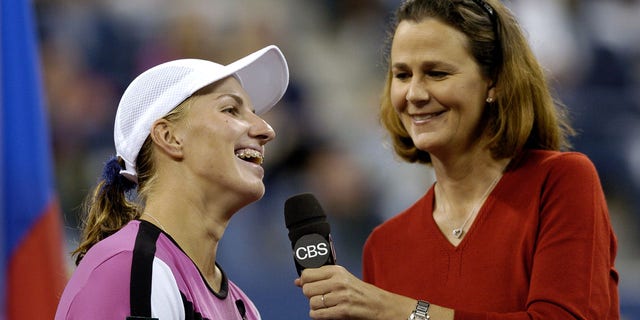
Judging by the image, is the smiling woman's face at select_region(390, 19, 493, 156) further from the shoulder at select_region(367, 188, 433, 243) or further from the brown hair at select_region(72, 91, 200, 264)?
the brown hair at select_region(72, 91, 200, 264)

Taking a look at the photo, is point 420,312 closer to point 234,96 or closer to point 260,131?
point 260,131

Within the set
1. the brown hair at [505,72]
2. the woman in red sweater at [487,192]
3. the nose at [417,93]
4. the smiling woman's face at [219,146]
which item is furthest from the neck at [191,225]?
the brown hair at [505,72]

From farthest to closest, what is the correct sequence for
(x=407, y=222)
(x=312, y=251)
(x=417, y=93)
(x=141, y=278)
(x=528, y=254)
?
(x=407, y=222) < (x=417, y=93) < (x=528, y=254) < (x=312, y=251) < (x=141, y=278)

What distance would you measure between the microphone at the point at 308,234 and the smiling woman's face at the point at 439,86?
17.1 inches

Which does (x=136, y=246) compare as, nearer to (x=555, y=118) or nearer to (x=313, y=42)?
(x=555, y=118)

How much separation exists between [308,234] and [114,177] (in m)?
0.52

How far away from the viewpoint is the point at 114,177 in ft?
7.54

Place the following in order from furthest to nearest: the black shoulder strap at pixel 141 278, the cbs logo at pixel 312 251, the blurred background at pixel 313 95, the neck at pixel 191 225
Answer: the blurred background at pixel 313 95 → the neck at pixel 191 225 → the cbs logo at pixel 312 251 → the black shoulder strap at pixel 141 278

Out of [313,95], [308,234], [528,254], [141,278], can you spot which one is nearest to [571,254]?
[528,254]

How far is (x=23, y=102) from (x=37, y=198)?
0.29 metres

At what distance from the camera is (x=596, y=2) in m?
5.85

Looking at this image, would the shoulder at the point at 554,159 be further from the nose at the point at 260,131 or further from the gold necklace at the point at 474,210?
the nose at the point at 260,131

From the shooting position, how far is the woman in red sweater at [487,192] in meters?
2.21

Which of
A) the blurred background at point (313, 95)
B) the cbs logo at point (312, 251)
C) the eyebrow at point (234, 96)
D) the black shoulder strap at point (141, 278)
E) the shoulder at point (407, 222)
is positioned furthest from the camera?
the blurred background at point (313, 95)
